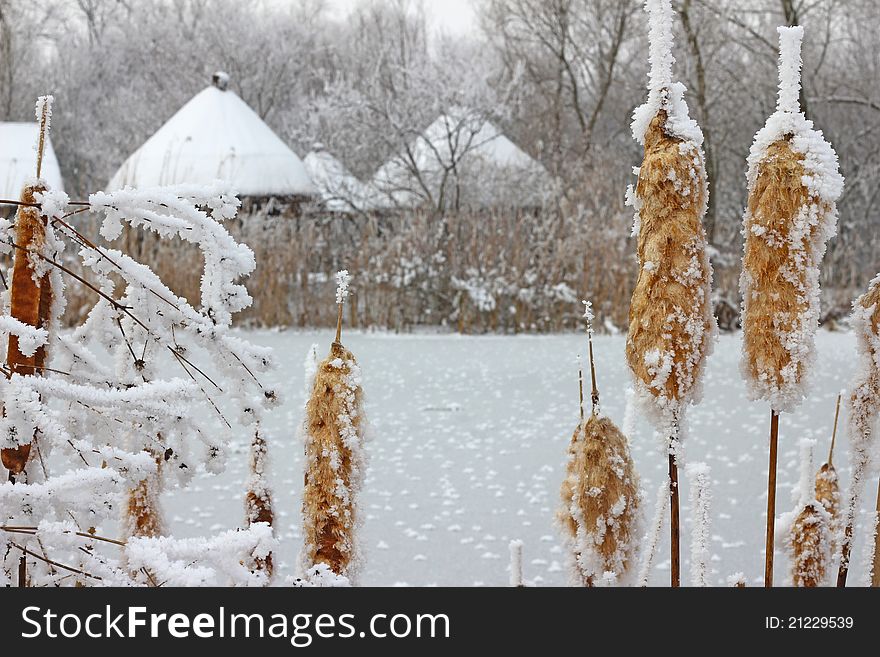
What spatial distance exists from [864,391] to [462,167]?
10.2m

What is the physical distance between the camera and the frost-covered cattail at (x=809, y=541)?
94cm

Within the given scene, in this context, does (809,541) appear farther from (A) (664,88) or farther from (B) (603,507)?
(A) (664,88)

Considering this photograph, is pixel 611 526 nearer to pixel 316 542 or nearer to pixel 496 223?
pixel 316 542

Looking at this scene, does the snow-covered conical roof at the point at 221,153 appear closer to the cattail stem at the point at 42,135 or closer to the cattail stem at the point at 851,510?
the cattail stem at the point at 42,135

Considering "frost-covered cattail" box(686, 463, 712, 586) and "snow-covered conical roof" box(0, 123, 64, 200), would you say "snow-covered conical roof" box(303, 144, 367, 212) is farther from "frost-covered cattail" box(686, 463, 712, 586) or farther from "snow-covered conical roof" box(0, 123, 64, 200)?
"frost-covered cattail" box(686, 463, 712, 586)

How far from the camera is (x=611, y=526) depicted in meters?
0.77

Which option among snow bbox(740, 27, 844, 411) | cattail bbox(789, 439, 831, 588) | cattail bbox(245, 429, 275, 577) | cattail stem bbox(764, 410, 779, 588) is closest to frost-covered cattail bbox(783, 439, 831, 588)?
cattail bbox(789, 439, 831, 588)

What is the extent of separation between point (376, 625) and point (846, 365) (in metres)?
6.03

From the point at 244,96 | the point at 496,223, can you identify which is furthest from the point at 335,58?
the point at 496,223

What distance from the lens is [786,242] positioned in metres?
0.65

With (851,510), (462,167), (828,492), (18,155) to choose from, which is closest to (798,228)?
(851,510)

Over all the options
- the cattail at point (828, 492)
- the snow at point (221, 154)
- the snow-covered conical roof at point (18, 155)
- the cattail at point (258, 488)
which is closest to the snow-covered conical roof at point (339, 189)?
the snow at point (221, 154)

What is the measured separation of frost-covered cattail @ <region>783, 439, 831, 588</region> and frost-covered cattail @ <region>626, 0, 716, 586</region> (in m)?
0.35

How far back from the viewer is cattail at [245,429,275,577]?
2.74ft
